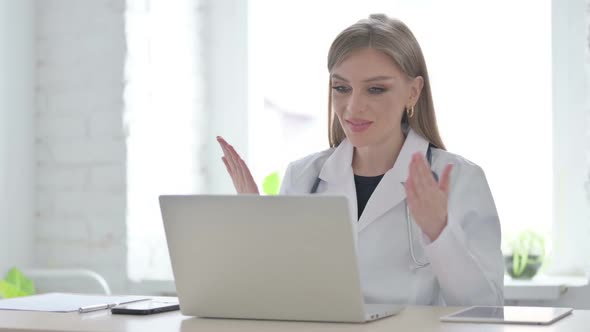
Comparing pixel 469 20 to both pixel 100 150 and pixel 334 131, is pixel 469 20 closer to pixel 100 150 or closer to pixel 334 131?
pixel 334 131

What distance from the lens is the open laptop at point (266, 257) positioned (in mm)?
1634

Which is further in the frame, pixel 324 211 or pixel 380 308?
pixel 380 308

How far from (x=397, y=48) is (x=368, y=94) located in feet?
0.44

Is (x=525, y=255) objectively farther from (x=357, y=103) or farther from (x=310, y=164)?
(x=357, y=103)

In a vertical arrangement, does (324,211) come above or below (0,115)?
below

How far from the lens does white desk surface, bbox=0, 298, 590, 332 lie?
1.61 m

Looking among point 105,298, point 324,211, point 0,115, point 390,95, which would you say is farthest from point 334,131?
point 0,115

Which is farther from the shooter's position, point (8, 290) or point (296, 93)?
point (296, 93)

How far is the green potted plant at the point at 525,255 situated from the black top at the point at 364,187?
0.84 metres

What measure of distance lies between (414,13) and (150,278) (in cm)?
124

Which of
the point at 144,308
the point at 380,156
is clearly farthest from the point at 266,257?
the point at 380,156

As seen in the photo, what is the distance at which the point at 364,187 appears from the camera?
2.43 m

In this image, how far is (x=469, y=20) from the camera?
336 cm

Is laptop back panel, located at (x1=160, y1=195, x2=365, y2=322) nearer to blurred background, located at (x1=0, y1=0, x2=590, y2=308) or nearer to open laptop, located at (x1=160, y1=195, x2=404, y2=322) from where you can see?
open laptop, located at (x1=160, y1=195, x2=404, y2=322)
